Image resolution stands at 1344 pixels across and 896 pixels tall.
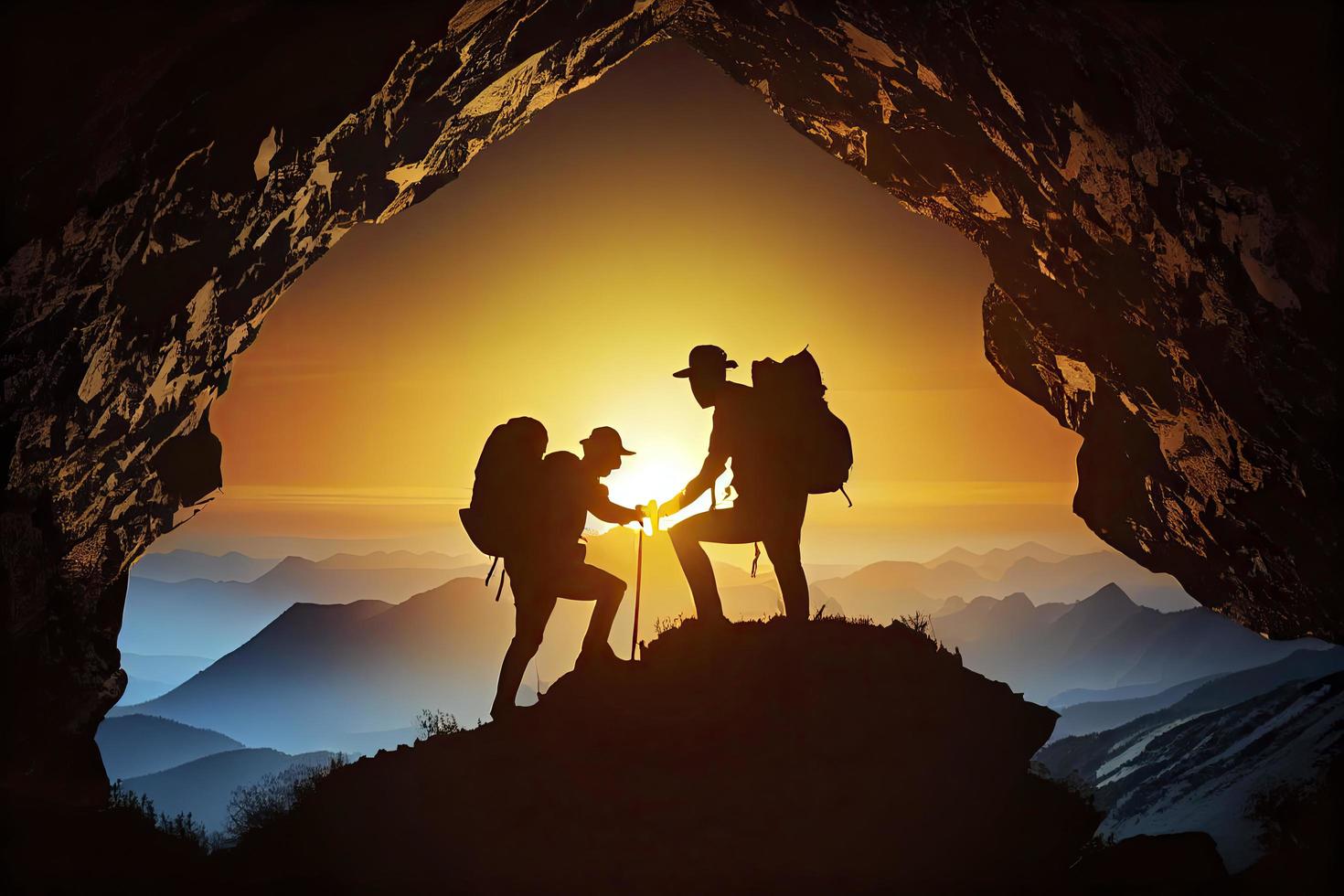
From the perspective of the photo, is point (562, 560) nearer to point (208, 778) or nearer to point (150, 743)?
point (208, 778)

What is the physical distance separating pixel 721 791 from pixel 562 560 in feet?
8.69

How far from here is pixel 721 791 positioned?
304 inches

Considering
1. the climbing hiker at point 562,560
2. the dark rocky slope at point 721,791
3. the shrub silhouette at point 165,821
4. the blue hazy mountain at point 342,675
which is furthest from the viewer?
the blue hazy mountain at point 342,675

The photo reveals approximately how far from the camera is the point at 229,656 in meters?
96.3

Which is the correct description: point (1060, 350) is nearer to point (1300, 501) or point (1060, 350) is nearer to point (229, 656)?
point (1300, 501)

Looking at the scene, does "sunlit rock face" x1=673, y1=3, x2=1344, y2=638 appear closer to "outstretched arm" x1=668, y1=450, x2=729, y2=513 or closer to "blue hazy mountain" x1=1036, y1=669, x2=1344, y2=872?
"blue hazy mountain" x1=1036, y1=669, x2=1344, y2=872

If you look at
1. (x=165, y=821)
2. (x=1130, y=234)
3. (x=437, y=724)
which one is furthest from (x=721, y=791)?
(x=165, y=821)

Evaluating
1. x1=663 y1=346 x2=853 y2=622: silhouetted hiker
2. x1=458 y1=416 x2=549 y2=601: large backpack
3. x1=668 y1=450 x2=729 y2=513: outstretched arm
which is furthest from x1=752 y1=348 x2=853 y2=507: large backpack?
x1=458 y1=416 x2=549 y2=601: large backpack

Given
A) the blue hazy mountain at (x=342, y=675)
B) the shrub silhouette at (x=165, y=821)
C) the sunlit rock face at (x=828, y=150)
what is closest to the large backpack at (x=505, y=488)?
the sunlit rock face at (x=828, y=150)

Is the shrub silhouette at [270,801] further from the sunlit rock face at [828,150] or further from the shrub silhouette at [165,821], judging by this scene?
the sunlit rock face at [828,150]

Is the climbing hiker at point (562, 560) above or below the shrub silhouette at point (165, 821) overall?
above

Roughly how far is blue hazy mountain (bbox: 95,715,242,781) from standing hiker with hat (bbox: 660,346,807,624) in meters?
88.4

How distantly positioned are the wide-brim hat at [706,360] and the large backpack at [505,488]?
1.69m

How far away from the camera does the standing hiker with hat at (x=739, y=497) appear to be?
9148 mm
